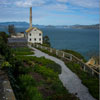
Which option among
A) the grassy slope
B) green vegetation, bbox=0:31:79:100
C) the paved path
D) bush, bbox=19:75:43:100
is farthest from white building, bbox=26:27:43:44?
bush, bbox=19:75:43:100

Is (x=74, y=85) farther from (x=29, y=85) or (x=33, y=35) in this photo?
(x=33, y=35)

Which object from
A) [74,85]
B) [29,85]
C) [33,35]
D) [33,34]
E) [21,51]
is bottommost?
[74,85]

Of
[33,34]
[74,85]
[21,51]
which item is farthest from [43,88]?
[33,34]

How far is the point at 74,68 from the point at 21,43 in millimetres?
17273

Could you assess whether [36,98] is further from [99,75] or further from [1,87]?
[99,75]

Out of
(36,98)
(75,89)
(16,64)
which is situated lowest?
(75,89)

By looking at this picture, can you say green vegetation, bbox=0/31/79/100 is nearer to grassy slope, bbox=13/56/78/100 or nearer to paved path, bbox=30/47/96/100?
grassy slope, bbox=13/56/78/100

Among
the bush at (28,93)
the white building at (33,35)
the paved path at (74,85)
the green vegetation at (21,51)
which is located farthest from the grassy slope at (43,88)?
the white building at (33,35)

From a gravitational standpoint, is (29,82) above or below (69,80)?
above

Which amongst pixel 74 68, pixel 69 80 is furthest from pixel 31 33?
pixel 69 80

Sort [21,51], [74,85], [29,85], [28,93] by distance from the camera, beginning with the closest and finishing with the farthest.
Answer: [28,93]
[29,85]
[74,85]
[21,51]

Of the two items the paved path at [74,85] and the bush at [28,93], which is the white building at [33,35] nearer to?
the paved path at [74,85]

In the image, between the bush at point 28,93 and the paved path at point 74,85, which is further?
the paved path at point 74,85

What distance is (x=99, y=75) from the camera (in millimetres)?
12602
